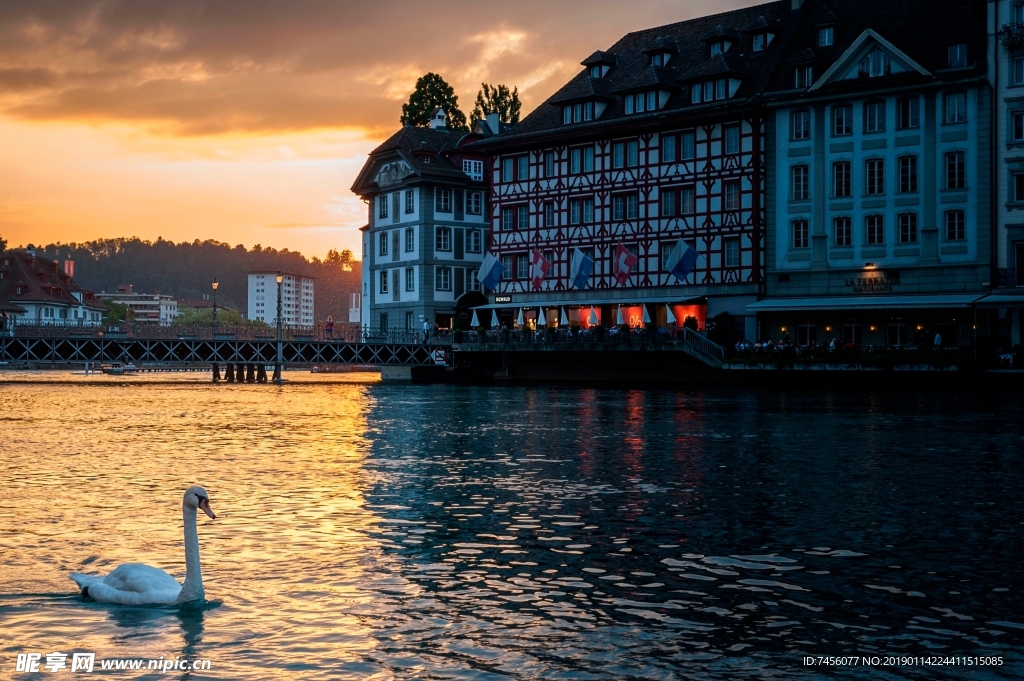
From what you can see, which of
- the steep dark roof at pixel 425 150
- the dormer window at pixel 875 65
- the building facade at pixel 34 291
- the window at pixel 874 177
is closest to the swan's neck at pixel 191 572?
the window at pixel 874 177

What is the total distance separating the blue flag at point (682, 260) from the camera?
2650 inches

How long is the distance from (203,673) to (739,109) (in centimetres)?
6332

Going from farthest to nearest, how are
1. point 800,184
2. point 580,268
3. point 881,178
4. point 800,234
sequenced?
point 580,268, point 800,184, point 800,234, point 881,178

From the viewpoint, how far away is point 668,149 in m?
74.2

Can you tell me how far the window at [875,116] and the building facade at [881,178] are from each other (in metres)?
0.05

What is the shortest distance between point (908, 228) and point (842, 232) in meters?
3.59

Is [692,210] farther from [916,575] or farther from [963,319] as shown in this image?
[916,575]

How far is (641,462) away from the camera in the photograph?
82.9 feet

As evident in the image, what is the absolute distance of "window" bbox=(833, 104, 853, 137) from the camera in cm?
6638

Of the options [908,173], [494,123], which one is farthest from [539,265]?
[908,173]

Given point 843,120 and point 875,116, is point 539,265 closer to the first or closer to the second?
point 843,120

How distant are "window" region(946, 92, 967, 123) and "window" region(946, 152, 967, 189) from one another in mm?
1612

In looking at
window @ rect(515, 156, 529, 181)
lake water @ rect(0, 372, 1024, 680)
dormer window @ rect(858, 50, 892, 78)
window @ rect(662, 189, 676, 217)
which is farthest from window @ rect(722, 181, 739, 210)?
lake water @ rect(0, 372, 1024, 680)

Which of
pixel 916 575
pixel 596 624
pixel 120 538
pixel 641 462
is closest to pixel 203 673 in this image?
pixel 596 624
